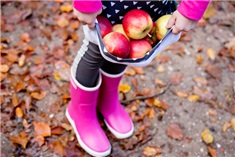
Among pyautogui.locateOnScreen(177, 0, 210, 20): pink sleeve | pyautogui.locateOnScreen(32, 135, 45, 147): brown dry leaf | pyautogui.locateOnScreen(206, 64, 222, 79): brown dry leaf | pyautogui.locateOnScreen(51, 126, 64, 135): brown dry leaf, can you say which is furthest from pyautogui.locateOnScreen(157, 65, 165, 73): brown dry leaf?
pyautogui.locateOnScreen(177, 0, 210, 20): pink sleeve

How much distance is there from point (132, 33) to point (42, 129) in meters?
0.87

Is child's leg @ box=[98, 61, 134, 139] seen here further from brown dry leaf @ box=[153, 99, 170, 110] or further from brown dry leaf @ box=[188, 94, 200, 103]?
brown dry leaf @ box=[188, 94, 200, 103]

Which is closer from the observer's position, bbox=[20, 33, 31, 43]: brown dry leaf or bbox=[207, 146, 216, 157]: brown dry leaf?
bbox=[207, 146, 216, 157]: brown dry leaf

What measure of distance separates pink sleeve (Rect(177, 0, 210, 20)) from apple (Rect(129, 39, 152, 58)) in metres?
0.19

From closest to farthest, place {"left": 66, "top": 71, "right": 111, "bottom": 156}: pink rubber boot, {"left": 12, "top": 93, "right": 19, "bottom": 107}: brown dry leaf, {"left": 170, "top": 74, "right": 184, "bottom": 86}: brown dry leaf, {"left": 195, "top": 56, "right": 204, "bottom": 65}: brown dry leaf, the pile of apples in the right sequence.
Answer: the pile of apples → {"left": 66, "top": 71, "right": 111, "bottom": 156}: pink rubber boot → {"left": 12, "top": 93, "right": 19, "bottom": 107}: brown dry leaf → {"left": 170, "top": 74, "right": 184, "bottom": 86}: brown dry leaf → {"left": 195, "top": 56, "right": 204, "bottom": 65}: brown dry leaf

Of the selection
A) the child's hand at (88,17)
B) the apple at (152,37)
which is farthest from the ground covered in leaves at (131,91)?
the child's hand at (88,17)

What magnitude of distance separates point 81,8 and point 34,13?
146 centimetres

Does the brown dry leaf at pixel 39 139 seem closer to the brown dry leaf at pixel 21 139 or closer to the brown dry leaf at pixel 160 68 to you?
the brown dry leaf at pixel 21 139

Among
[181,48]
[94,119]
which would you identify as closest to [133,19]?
[94,119]

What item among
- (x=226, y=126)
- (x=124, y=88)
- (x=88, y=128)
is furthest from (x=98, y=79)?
(x=226, y=126)

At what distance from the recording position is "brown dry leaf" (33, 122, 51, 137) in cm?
191

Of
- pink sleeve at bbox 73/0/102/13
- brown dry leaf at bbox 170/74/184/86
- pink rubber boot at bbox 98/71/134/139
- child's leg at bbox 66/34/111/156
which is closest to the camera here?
pink sleeve at bbox 73/0/102/13

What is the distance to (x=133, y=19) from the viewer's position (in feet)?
4.39

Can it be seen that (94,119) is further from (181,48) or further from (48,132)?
(181,48)
